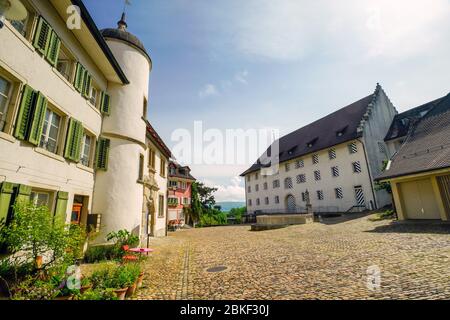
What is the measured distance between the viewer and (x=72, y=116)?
841cm

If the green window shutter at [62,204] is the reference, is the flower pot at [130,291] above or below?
below

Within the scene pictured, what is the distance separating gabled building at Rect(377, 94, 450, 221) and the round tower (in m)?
16.2

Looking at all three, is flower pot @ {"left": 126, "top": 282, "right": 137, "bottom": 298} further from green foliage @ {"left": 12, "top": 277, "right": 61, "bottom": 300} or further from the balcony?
the balcony

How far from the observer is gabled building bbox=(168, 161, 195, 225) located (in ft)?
115

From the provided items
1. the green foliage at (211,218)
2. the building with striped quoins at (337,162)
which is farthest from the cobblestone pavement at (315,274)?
the green foliage at (211,218)

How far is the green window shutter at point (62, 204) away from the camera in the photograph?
7313 mm

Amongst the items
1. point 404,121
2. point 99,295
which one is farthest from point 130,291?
point 404,121

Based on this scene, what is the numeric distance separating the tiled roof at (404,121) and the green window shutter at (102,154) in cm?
3203

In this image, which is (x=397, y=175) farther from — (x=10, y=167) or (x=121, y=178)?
(x=10, y=167)

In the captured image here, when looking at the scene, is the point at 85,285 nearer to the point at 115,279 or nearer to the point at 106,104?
the point at 115,279

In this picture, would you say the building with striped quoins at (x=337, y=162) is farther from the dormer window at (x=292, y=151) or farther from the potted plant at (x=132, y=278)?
the potted plant at (x=132, y=278)

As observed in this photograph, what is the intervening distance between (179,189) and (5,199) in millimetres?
32267

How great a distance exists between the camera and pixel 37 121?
21.4 feet
